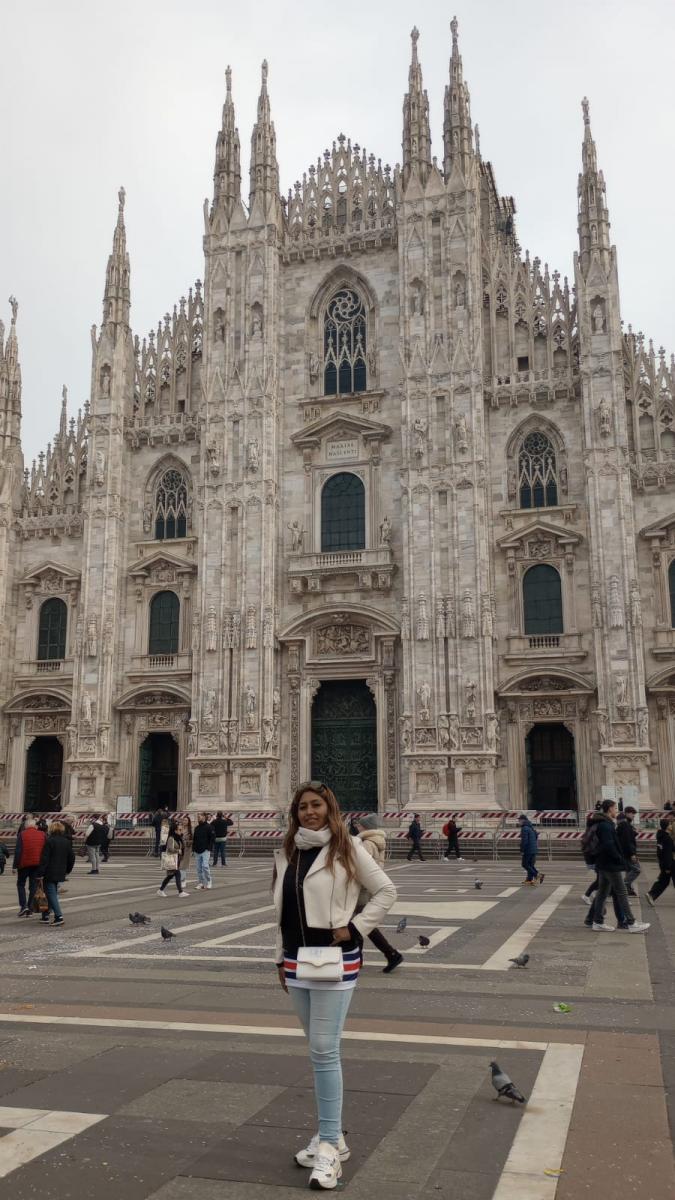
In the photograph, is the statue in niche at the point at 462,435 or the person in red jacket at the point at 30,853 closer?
the person in red jacket at the point at 30,853

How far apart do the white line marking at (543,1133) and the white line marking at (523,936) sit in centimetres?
362

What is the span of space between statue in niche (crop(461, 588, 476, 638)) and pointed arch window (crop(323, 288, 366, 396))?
30.8 feet

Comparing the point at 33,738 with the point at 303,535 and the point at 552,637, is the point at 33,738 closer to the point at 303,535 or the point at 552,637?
the point at 303,535

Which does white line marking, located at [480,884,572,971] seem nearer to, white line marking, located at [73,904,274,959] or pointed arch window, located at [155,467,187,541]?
white line marking, located at [73,904,274,959]

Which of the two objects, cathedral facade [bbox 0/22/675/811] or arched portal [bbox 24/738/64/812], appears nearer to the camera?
cathedral facade [bbox 0/22/675/811]

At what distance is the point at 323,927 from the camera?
4746mm

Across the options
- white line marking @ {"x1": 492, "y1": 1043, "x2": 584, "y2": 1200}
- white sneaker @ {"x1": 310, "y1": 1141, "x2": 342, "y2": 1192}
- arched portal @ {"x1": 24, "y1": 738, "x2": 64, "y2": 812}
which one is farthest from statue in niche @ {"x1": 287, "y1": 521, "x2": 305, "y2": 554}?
white sneaker @ {"x1": 310, "y1": 1141, "x2": 342, "y2": 1192}

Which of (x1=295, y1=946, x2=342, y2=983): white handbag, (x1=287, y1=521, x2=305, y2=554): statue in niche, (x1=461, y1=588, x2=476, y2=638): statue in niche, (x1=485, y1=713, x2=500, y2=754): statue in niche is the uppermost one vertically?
(x1=287, y1=521, x2=305, y2=554): statue in niche

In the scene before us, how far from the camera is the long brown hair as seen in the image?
4.84 meters

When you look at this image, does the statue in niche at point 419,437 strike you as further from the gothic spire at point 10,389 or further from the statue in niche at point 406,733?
the gothic spire at point 10,389

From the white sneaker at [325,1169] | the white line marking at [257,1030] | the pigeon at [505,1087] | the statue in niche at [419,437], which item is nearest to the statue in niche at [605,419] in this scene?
the statue in niche at [419,437]

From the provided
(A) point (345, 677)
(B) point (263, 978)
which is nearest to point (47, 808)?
(A) point (345, 677)

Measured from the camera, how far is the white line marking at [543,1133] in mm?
4371

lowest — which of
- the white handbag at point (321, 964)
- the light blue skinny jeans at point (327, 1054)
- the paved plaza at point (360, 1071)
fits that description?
the paved plaza at point (360, 1071)
